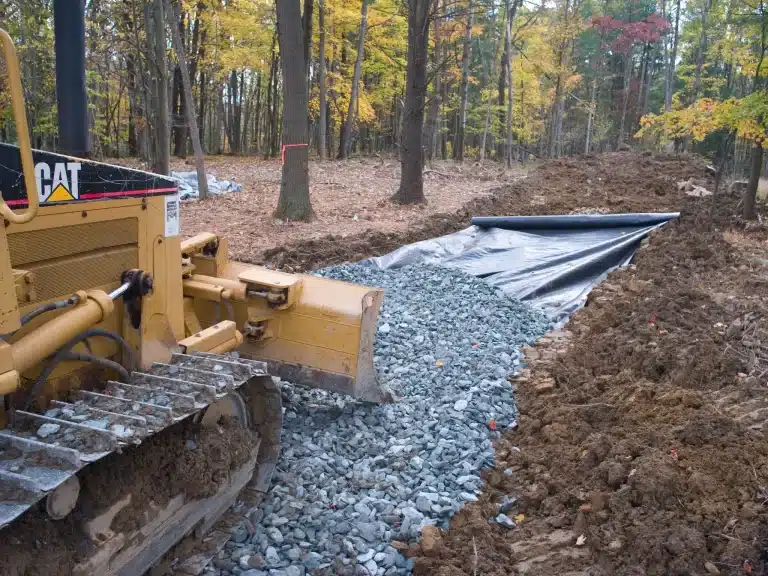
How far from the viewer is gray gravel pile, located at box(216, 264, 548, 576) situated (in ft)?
11.8

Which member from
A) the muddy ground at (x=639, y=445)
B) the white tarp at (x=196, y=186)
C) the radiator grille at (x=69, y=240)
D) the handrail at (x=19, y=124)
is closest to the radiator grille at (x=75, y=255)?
the radiator grille at (x=69, y=240)

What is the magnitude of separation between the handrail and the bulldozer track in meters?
0.87

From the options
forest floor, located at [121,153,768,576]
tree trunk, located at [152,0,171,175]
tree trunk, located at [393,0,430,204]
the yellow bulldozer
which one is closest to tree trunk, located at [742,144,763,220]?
forest floor, located at [121,153,768,576]

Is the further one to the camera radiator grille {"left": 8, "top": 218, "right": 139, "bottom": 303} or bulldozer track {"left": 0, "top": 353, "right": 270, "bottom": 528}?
radiator grille {"left": 8, "top": 218, "right": 139, "bottom": 303}

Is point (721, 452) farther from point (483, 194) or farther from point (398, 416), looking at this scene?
point (483, 194)

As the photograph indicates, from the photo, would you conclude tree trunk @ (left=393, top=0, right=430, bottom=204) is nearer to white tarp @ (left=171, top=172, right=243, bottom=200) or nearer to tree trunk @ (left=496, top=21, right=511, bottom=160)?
white tarp @ (left=171, top=172, right=243, bottom=200)

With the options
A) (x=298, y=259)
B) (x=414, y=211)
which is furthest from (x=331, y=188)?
(x=298, y=259)

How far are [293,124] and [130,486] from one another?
985 cm

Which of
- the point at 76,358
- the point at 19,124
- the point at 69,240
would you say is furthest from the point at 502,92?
the point at 19,124

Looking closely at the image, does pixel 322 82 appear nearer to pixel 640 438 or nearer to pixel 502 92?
pixel 502 92

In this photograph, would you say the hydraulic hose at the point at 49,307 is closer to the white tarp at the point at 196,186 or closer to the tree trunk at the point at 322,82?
the white tarp at the point at 196,186

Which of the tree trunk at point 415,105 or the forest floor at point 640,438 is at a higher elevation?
the tree trunk at point 415,105

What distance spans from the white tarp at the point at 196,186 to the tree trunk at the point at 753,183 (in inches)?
427

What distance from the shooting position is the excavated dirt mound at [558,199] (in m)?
9.59
